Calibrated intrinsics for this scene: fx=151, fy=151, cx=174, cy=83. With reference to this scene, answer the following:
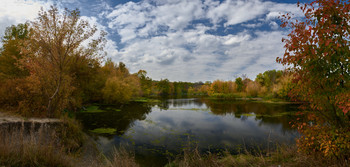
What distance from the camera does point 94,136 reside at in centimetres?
1091

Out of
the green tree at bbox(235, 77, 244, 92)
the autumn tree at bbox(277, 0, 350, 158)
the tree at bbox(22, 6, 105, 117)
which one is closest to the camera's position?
the autumn tree at bbox(277, 0, 350, 158)

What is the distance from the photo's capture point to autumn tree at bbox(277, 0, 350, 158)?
140 inches

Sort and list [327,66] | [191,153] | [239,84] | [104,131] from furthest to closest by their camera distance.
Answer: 1. [239,84]
2. [104,131]
3. [191,153]
4. [327,66]

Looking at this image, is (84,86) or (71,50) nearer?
(71,50)

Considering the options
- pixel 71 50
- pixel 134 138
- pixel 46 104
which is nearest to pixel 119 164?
pixel 134 138

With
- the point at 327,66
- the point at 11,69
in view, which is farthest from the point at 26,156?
the point at 11,69

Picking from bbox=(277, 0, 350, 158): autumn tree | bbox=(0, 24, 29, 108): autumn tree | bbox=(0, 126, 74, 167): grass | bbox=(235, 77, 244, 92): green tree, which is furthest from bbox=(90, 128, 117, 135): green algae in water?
bbox=(235, 77, 244, 92): green tree

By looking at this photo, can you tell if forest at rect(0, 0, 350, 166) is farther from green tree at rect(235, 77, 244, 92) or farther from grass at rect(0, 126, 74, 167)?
green tree at rect(235, 77, 244, 92)

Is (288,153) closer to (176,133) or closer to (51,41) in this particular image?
(176,133)

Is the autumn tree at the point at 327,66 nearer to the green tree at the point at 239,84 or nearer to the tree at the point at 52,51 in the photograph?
the tree at the point at 52,51

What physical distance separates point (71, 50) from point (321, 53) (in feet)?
44.3

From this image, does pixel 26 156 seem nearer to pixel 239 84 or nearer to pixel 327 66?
pixel 327 66

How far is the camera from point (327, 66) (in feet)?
12.3

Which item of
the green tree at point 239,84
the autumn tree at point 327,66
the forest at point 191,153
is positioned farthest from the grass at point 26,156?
the green tree at point 239,84
